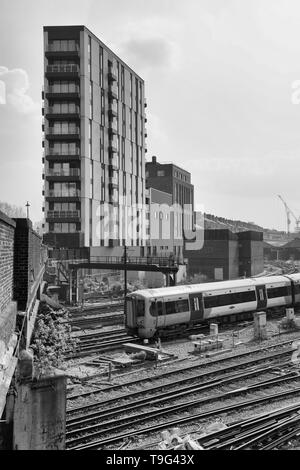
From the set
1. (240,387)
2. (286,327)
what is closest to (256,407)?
(240,387)

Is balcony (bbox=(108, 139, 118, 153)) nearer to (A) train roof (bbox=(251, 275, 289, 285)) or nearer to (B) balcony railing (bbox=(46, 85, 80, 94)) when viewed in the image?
(B) balcony railing (bbox=(46, 85, 80, 94))

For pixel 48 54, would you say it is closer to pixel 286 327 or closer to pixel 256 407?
pixel 286 327

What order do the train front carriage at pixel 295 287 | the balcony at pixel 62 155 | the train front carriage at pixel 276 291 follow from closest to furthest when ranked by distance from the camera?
the train front carriage at pixel 276 291 < the train front carriage at pixel 295 287 < the balcony at pixel 62 155

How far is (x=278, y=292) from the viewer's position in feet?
102

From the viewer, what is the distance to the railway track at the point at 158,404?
12.4 metres

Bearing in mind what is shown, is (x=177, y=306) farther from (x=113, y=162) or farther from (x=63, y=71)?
(x=63, y=71)

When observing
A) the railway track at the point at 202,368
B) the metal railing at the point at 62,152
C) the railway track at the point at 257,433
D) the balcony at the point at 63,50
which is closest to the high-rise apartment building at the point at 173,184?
the metal railing at the point at 62,152

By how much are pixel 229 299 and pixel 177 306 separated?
14.7 feet

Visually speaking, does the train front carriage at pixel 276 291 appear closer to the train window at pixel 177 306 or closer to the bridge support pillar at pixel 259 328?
the bridge support pillar at pixel 259 328

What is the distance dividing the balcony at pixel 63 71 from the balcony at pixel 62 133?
678 centimetres

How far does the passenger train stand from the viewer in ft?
77.8

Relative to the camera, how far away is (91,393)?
15609 mm

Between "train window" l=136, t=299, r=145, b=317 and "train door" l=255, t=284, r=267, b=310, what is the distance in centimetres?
927

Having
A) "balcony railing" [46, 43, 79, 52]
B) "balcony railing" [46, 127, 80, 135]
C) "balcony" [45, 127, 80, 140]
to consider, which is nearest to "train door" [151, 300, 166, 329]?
"balcony" [45, 127, 80, 140]
